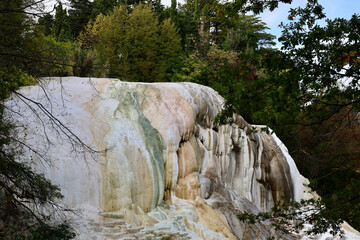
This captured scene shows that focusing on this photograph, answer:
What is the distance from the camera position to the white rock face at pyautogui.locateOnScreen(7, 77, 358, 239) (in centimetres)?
661

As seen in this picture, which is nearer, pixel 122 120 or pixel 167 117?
pixel 122 120

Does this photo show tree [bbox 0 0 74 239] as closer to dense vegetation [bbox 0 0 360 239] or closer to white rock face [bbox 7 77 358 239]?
dense vegetation [bbox 0 0 360 239]

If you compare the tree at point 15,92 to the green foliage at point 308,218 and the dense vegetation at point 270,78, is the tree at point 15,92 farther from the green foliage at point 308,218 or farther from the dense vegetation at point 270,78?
the green foliage at point 308,218

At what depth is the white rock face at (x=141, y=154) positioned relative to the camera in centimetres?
661

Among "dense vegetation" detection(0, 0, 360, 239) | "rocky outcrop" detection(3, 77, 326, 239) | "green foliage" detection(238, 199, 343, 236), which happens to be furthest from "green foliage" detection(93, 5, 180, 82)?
"green foliage" detection(238, 199, 343, 236)

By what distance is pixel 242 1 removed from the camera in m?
4.57

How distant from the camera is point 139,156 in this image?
746cm

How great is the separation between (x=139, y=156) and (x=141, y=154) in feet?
0.24

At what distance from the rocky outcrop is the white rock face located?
2cm

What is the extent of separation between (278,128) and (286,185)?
354 inches

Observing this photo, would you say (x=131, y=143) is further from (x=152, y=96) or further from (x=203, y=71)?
(x=203, y=71)

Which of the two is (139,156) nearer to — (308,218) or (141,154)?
(141,154)

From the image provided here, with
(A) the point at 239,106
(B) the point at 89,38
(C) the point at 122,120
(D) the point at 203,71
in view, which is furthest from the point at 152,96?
(B) the point at 89,38

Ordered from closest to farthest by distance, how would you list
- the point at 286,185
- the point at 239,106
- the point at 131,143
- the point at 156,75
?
the point at 239,106 < the point at 131,143 < the point at 286,185 < the point at 156,75
